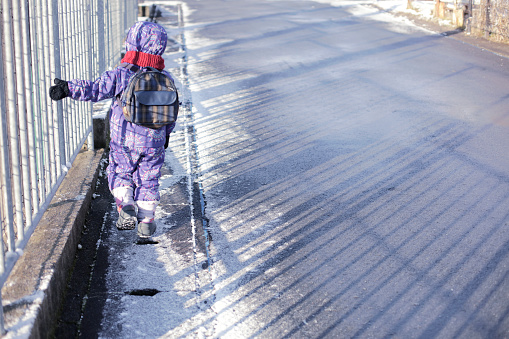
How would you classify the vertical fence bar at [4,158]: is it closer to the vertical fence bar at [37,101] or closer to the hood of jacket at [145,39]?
the vertical fence bar at [37,101]

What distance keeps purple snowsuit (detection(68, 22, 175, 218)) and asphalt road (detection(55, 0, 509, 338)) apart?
366mm

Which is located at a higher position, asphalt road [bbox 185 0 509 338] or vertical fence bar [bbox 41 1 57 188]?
vertical fence bar [bbox 41 1 57 188]

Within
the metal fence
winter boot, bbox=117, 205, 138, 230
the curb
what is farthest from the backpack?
the metal fence

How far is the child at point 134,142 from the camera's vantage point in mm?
4332

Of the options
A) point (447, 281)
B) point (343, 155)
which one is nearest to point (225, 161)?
point (343, 155)

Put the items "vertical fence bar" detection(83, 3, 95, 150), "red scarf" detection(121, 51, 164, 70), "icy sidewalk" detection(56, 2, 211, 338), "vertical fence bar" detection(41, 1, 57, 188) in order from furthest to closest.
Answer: "vertical fence bar" detection(83, 3, 95, 150)
"red scarf" detection(121, 51, 164, 70)
"vertical fence bar" detection(41, 1, 57, 188)
"icy sidewalk" detection(56, 2, 211, 338)

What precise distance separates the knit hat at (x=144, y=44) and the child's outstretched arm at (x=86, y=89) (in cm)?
20

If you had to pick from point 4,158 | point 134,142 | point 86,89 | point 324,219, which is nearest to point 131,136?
point 134,142

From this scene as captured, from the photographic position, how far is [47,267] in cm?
349

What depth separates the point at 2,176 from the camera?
3.00 m

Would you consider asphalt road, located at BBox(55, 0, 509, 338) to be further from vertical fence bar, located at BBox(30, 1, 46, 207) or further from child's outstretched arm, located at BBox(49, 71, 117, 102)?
child's outstretched arm, located at BBox(49, 71, 117, 102)

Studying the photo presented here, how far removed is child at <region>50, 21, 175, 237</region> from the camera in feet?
14.2

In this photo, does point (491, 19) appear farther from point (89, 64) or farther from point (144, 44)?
point (144, 44)

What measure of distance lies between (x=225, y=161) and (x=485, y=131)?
129 inches
